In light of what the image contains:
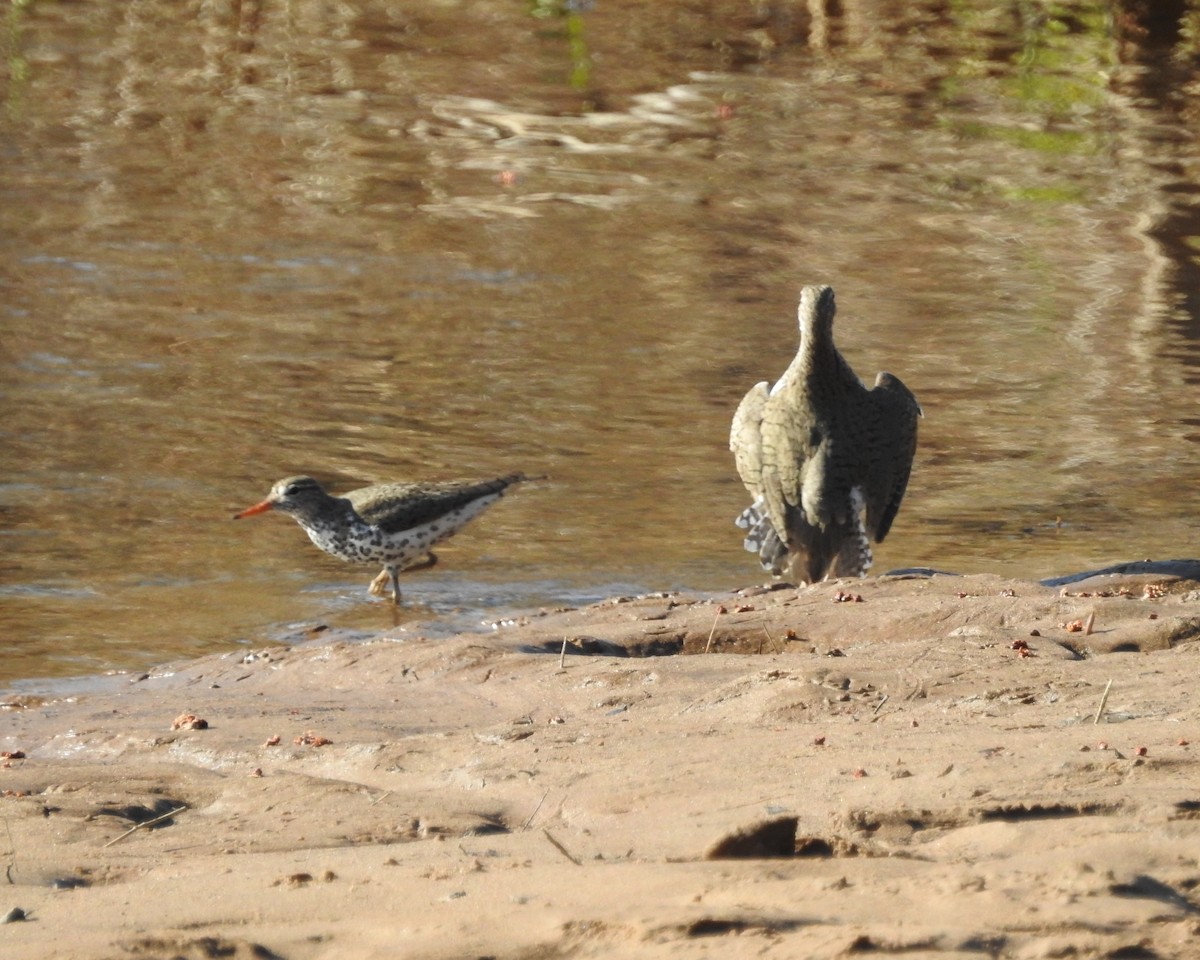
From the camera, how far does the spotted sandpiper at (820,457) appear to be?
8.59 metres

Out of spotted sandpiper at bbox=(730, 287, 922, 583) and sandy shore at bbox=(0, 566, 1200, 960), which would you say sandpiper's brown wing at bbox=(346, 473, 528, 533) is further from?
sandy shore at bbox=(0, 566, 1200, 960)

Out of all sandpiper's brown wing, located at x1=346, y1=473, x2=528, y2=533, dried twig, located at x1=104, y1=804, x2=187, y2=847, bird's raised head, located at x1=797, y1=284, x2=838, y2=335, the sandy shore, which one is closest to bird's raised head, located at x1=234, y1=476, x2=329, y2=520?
sandpiper's brown wing, located at x1=346, y1=473, x2=528, y2=533

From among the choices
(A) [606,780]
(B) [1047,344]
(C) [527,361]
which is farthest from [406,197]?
(A) [606,780]

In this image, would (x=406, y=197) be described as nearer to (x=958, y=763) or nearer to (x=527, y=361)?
(x=527, y=361)

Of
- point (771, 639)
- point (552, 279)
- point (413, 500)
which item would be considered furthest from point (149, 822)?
point (552, 279)

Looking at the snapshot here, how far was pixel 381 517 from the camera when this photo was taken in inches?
349

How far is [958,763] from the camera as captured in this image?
4629 mm

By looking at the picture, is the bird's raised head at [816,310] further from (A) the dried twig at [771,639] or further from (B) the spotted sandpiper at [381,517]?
(A) the dried twig at [771,639]

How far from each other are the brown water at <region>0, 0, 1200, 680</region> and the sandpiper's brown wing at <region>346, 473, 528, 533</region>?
376 millimetres

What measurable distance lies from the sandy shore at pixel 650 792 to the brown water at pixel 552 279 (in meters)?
1.60

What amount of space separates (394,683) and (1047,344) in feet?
25.1

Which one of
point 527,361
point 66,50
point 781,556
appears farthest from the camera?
point 66,50

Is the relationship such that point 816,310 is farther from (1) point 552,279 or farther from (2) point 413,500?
(1) point 552,279

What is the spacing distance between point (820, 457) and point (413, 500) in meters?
1.88
